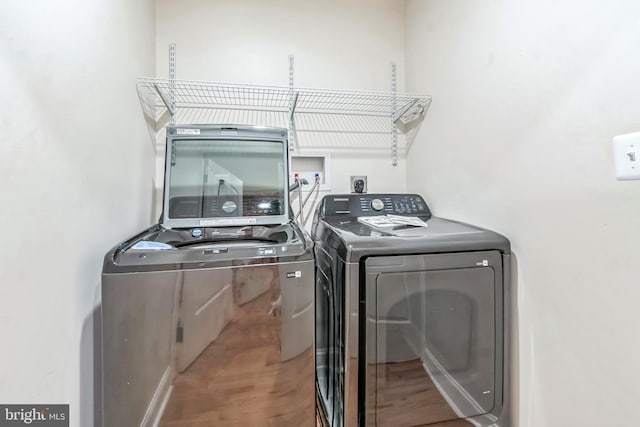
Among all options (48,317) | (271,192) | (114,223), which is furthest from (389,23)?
(48,317)

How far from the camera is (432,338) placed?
108 centimetres

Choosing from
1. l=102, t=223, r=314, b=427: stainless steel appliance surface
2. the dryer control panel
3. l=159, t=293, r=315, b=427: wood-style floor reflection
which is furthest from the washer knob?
l=159, t=293, r=315, b=427: wood-style floor reflection

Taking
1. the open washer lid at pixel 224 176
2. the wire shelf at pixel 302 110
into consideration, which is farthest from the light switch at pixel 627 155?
the open washer lid at pixel 224 176

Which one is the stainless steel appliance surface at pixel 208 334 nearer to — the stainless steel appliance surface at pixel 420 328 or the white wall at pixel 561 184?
the stainless steel appliance surface at pixel 420 328

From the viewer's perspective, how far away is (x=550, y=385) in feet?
3.20

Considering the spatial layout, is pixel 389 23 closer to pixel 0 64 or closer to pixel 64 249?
pixel 0 64

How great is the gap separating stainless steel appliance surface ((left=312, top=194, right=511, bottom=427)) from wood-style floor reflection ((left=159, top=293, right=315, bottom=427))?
22cm

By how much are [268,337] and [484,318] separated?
0.86m

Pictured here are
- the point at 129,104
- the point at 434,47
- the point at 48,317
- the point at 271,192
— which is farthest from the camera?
the point at 434,47

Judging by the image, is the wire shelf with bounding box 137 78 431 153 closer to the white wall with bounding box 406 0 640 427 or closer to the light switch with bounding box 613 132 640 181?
the white wall with bounding box 406 0 640 427

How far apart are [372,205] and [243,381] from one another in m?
1.07

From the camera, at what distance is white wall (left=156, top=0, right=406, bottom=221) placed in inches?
67.8

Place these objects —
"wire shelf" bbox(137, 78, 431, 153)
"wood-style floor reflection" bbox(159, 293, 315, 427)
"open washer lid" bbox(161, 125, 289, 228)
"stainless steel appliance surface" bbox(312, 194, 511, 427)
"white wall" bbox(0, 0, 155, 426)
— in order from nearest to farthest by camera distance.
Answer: "white wall" bbox(0, 0, 155, 426) → "wood-style floor reflection" bbox(159, 293, 315, 427) → "stainless steel appliance surface" bbox(312, 194, 511, 427) → "open washer lid" bbox(161, 125, 289, 228) → "wire shelf" bbox(137, 78, 431, 153)

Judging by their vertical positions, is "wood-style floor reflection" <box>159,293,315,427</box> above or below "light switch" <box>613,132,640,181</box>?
below
